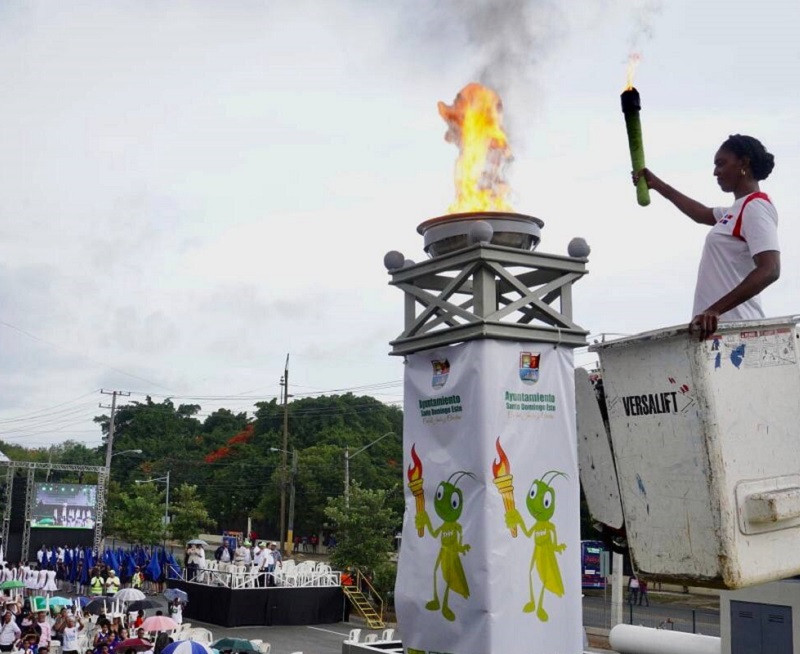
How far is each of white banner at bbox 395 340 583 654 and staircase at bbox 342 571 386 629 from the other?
2401 cm

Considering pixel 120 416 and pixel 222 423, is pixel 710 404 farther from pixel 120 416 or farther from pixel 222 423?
pixel 120 416

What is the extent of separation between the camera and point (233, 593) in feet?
93.4

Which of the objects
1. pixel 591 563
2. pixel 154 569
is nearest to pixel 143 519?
pixel 154 569

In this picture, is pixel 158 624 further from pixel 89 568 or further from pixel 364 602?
pixel 89 568

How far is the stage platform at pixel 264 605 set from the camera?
28.7 meters

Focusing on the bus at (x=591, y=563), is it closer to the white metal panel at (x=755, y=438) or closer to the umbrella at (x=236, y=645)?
the umbrella at (x=236, y=645)

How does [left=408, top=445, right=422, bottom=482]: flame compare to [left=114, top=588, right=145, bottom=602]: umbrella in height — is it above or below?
above

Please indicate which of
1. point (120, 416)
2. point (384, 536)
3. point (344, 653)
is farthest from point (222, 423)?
point (344, 653)

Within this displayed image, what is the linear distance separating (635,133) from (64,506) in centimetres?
4515

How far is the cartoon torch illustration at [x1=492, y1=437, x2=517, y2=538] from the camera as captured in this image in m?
6.03

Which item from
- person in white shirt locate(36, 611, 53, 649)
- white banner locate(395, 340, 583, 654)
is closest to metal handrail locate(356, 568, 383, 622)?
person in white shirt locate(36, 611, 53, 649)

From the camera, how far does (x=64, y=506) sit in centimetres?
4566

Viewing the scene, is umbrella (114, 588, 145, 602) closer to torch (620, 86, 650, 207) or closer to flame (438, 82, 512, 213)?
flame (438, 82, 512, 213)

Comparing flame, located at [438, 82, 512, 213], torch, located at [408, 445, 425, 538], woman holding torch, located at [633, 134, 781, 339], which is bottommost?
torch, located at [408, 445, 425, 538]
